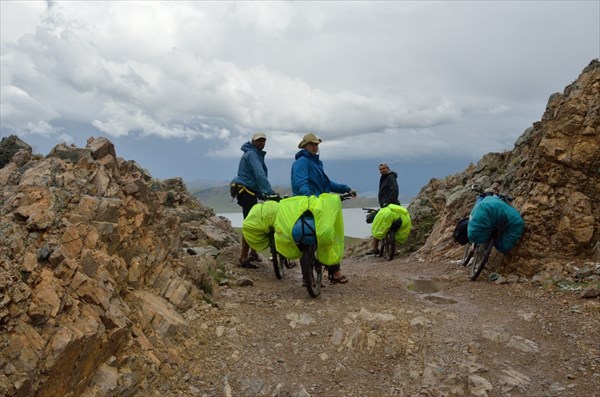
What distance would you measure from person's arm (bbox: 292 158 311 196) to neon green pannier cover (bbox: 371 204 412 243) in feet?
22.4

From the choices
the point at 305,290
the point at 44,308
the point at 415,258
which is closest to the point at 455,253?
the point at 415,258

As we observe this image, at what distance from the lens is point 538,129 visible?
482 inches

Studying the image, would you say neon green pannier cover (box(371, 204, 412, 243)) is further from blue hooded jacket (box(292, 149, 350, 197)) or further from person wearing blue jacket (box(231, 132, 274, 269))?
blue hooded jacket (box(292, 149, 350, 197))

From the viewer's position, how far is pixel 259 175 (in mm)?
10156

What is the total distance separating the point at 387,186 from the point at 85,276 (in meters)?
11.8

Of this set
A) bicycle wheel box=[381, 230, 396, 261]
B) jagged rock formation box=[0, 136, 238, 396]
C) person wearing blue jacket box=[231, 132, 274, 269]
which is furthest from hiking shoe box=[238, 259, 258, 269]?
bicycle wheel box=[381, 230, 396, 261]

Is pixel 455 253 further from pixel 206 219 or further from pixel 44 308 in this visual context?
pixel 44 308

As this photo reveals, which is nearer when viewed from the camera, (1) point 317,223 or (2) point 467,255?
(1) point 317,223

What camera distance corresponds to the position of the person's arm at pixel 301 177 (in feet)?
Result: 28.6

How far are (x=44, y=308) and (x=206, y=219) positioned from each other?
10.1 meters

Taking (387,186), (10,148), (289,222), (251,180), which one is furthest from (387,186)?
(10,148)

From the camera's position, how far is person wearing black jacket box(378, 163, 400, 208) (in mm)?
15773

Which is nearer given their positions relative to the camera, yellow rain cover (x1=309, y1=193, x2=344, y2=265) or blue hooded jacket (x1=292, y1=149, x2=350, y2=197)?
yellow rain cover (x1=309, y1=193, x2=344, y2=265)

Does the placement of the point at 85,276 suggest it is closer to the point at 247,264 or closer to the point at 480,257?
the point at 247,264
